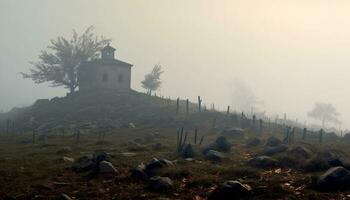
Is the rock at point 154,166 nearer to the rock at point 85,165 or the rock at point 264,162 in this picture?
the rock at point 85,165

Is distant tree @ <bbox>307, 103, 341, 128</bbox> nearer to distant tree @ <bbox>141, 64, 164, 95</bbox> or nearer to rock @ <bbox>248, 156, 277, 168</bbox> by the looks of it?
distant tree @ <bbox>141, 64, 164, 95</bbox>

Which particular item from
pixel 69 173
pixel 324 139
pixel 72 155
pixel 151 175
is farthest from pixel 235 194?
pixel 324 139

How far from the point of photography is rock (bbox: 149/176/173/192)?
2002 centimetres

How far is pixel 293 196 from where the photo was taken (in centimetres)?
1745

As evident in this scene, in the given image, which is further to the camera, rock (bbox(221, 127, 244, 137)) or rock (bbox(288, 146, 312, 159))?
rock (bbox(221, 127, 244, 137))

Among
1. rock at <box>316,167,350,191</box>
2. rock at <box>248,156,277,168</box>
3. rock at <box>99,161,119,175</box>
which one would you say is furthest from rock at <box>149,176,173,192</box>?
rock at <box>316,167,350,191</box>

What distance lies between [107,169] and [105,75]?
175 feet

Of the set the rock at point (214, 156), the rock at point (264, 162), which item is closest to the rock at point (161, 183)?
the rock at point (264, 162)

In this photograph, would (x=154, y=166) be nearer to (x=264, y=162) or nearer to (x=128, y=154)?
(x=264, y=162)

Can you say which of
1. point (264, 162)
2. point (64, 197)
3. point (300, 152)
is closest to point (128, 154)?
point (264, 162)

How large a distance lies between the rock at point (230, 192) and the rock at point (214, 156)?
29.2 ft

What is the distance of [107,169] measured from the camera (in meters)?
23.6

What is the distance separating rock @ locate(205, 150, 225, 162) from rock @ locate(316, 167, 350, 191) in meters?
9.24

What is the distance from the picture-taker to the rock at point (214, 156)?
2745 centimetres
